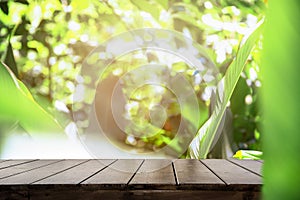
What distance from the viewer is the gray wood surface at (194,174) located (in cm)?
73

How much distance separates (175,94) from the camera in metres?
2.20

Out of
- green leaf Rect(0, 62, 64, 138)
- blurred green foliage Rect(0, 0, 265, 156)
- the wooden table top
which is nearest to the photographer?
the wooden table top

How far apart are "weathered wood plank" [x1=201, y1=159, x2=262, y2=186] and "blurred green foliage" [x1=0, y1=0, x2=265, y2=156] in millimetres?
1073

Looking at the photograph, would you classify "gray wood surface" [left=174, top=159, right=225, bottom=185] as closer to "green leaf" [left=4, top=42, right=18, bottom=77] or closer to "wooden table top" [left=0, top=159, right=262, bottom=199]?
"wooden table top" [left=0, top=159, right=262, bottom=199]

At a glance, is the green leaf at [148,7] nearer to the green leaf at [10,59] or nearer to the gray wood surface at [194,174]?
the green leaf at [10,59]

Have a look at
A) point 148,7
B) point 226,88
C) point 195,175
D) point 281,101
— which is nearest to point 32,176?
point 195,175

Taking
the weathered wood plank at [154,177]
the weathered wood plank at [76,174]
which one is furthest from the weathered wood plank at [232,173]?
the weathered wood plank at [76,174]

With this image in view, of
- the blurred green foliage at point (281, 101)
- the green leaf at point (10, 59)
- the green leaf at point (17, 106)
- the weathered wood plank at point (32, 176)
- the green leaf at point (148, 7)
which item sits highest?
the green leaf at point (148, 7)

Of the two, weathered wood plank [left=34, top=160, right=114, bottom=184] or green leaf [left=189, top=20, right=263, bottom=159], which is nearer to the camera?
weathered wood plank [left=34, top=160, right=114, bottom=184]

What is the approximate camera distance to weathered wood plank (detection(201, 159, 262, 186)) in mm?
736

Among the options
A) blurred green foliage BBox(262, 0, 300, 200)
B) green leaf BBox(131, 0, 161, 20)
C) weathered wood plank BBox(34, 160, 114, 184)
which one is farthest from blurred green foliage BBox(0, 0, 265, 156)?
blurred green foliage BBox(262, 0, 300, 200)

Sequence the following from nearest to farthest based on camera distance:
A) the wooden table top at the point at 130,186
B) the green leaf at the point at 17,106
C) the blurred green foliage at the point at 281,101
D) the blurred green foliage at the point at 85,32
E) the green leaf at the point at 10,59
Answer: the blurred green foliage at the point at 281,101 < the wooden table top at the point at 130,186 < the green leaf at the point at 17,106 < the green leaf at the point at 10,59 < the blurred green foliage at the point at 85,32

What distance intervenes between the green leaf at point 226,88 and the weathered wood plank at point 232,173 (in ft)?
0.44

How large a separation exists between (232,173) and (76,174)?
342 mm
